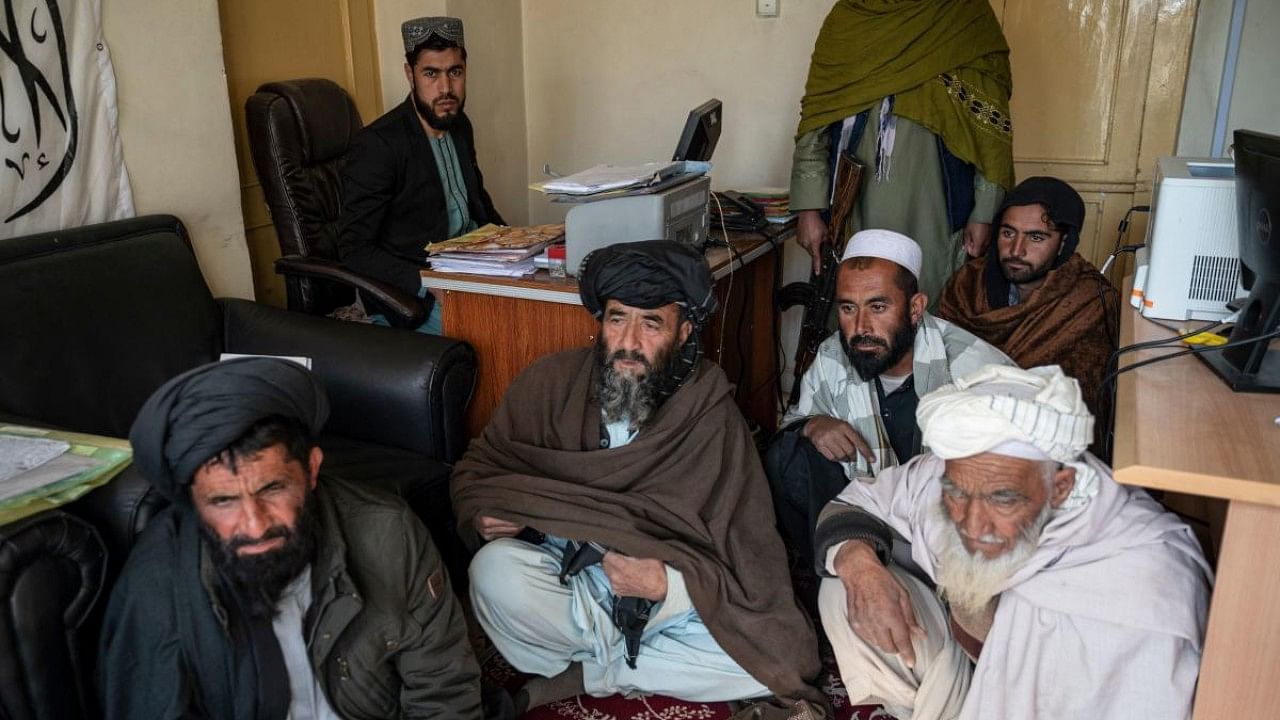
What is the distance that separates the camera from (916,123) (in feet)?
9.88

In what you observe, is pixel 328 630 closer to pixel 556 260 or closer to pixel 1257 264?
pixel 556 260

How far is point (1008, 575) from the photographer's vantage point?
167 centimetres

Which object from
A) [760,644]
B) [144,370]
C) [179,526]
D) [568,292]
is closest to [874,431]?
[760,644]

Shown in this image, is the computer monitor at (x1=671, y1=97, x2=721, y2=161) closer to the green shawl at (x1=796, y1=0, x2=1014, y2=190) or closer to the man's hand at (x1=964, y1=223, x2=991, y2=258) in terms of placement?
the green shawl at (x1=796, y1=0, x2=1014, y2=190)

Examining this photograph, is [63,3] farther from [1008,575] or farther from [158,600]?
[1008,575]

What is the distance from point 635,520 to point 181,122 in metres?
1.63

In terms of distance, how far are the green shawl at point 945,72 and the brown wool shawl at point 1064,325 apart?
0.43m

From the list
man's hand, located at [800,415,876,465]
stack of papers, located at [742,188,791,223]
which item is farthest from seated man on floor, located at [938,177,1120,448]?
stack of papers, located at [742,188,791,223]

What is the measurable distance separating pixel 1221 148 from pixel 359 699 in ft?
11.5

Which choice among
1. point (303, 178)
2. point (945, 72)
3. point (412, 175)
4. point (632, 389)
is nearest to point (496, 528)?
point (632, 389)

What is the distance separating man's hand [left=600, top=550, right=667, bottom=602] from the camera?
6.77 ft

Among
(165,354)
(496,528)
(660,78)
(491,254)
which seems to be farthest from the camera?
(660,78)

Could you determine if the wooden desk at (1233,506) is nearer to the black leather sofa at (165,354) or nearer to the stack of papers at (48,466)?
the black leather sofa at (165,354)

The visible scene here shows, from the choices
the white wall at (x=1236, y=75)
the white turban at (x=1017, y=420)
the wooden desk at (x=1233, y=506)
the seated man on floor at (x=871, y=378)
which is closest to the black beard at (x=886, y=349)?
the seated man on floor at (x=871, y=378)
